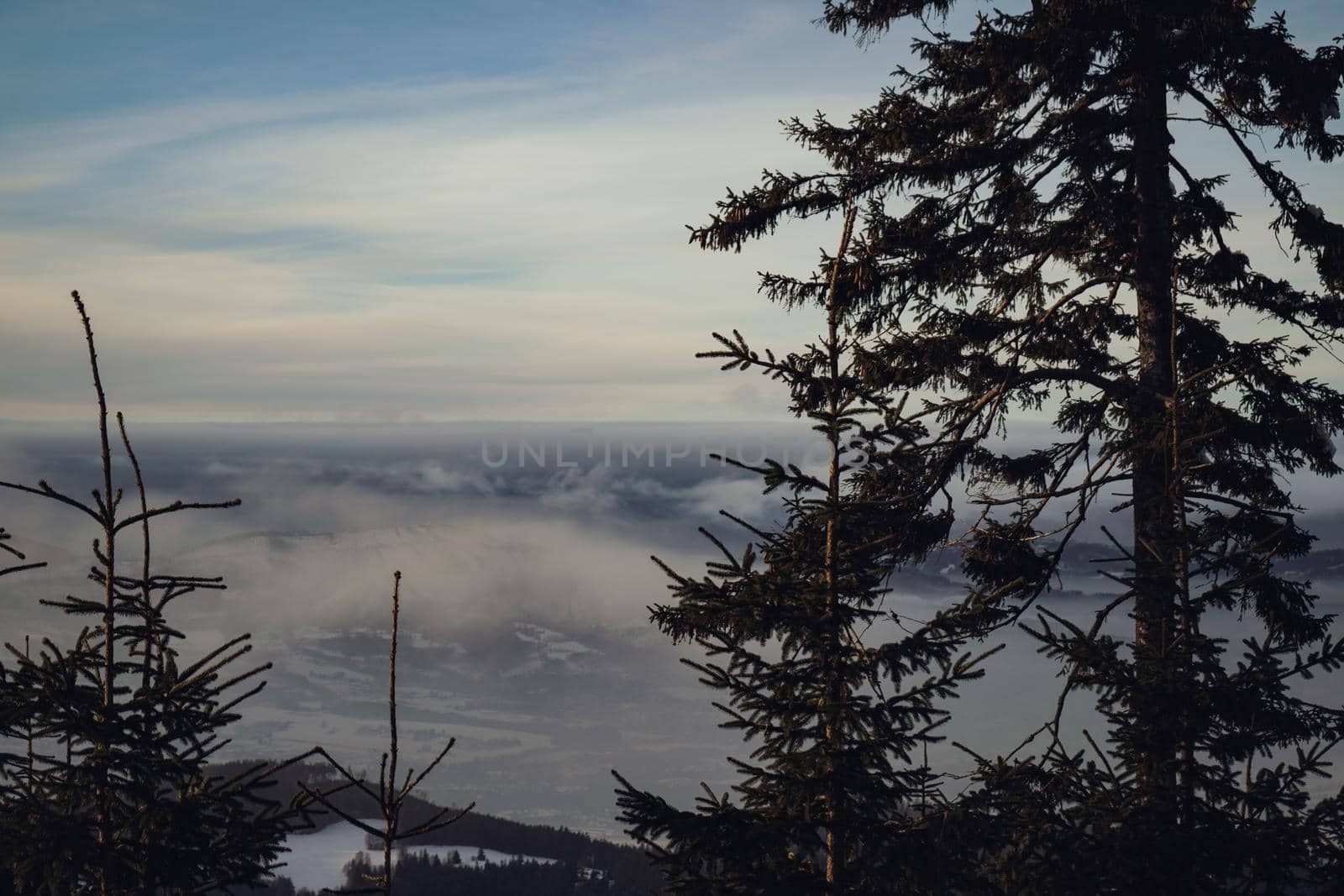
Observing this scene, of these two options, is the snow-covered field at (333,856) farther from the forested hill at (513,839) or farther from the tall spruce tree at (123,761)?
the tall spruce tree at (123,761)

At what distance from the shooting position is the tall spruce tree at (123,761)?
4.25m

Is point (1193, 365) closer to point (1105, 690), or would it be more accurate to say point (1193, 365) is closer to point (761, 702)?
point (1105, 690)

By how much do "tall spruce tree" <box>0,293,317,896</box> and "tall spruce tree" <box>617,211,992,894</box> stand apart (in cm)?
222

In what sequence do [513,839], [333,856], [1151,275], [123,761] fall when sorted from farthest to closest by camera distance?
[333,856]
[513,839]
[1151,275]
[123,761]

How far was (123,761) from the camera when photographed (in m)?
4.42

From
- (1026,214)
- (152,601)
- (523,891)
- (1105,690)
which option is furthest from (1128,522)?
(523,891)

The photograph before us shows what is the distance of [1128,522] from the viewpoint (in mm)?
10961

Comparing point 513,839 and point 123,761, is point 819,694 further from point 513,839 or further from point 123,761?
point 513,839

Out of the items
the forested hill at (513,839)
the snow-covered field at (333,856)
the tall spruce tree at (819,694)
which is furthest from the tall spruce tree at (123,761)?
the snow-covered field at (333,856)

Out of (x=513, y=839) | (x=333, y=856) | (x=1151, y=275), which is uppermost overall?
(x=1151, y=275)

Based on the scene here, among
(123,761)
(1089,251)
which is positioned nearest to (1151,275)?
(1089,251)

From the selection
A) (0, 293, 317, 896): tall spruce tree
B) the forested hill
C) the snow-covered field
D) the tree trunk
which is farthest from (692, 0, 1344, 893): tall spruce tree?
the snow-covered field

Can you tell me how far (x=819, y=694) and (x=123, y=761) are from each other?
13.0 feet

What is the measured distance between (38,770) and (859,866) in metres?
4.50
